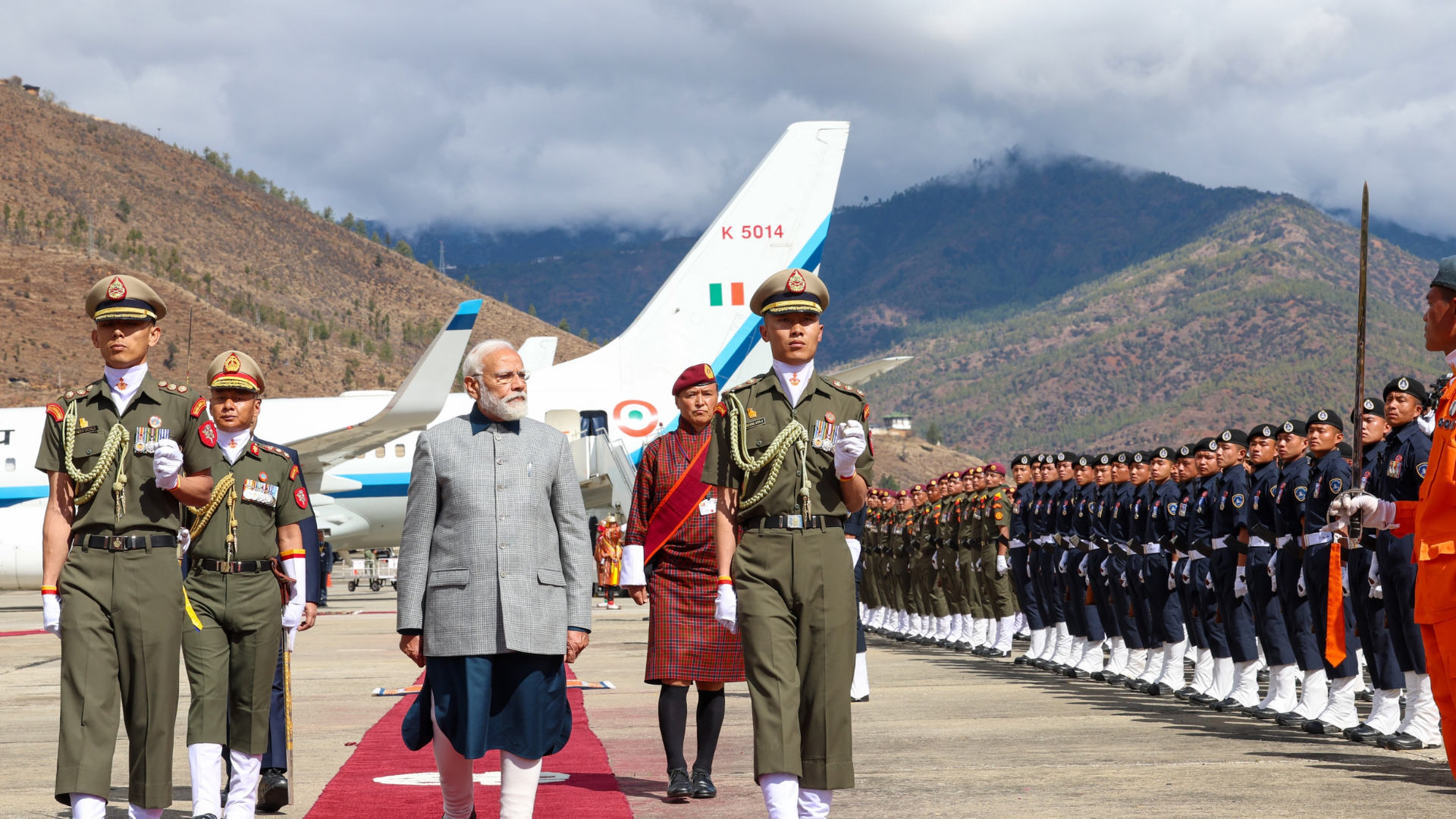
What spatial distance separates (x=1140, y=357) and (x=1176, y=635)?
604 feet

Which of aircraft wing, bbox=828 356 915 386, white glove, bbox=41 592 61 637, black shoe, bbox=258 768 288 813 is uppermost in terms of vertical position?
aircraft wing, bbox=828 356 915 386

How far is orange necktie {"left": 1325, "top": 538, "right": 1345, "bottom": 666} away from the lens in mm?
7746

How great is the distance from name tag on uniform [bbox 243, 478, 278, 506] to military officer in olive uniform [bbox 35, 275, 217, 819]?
0.85 metres

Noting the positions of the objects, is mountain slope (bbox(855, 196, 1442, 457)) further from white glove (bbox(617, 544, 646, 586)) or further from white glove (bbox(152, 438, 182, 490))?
white glove (bbox(152, 438, 182, 490))

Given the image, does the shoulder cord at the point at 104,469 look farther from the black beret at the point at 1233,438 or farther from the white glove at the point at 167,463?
the black beret at the point at 1233,438

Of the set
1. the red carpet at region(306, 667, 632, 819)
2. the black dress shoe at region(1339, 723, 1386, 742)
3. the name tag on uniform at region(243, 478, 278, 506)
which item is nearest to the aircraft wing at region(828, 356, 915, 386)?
the black dress shoe at region(1339, 723, 1386, 742)

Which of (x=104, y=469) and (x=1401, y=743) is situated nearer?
(x=104, y=469)

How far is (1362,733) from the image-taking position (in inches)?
351

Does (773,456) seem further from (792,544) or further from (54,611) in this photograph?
(54,611)

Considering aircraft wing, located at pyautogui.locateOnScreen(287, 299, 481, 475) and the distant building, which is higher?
the distant building

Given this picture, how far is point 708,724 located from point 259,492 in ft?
8.03

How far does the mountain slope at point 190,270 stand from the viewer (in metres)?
78.2

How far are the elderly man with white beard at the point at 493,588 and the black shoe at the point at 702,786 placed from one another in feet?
5.57

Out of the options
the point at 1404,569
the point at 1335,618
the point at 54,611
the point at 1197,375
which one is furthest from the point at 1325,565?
the point at 1197,375
